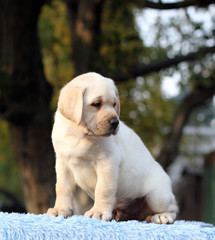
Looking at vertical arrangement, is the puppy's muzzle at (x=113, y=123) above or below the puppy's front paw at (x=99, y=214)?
above

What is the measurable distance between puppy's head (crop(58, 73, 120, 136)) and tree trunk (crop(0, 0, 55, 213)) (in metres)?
3.97

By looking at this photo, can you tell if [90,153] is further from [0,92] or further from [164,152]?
[164,152]

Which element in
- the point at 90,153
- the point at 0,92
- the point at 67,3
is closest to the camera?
the point at 90,153

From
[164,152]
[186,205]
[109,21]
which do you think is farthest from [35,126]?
[186,205]

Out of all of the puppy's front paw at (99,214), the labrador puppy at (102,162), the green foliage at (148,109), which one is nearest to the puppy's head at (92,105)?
the labrador puppy at (102,162)

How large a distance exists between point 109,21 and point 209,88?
3.35 meters

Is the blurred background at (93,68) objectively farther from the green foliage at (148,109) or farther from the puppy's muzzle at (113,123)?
the puppy's muzzle at (113,123)

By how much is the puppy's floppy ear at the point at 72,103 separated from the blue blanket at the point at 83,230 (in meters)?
0.54

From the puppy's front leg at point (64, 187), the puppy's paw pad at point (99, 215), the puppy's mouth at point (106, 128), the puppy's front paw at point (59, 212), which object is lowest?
the puppy's front paw at point (59, 212)

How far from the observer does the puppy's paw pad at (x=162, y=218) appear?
8.38 ft

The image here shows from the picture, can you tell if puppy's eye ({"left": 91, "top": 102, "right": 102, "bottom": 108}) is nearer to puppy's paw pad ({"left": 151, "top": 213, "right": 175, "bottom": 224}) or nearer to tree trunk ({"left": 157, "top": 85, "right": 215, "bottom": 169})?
puppy's paw pad ({"left": 151, "top": 213, "right": 175, "bottom": 224})

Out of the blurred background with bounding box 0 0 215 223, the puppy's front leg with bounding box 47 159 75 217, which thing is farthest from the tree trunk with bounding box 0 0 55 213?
the puppy's front leg with bounding box 47 159 75 217

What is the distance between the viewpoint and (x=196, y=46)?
8.53 meters

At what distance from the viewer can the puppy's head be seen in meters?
2.34
